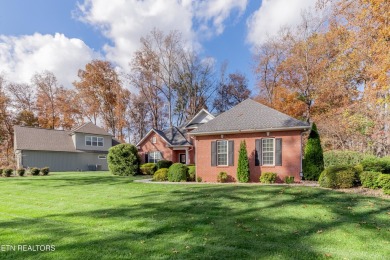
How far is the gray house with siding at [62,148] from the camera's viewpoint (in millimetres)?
26906

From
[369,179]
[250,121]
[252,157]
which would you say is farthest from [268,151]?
[369,179]

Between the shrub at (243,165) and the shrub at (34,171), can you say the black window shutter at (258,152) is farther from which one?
the shrub at (34,171)

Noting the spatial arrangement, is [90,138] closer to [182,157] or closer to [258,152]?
[182,157]

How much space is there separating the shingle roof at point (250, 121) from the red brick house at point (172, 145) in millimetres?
9352

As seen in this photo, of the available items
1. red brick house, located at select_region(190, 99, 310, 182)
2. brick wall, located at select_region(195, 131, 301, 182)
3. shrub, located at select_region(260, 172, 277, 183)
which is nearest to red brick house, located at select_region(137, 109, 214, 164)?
brick wall, located at select_region(195, 131, 301, 182)

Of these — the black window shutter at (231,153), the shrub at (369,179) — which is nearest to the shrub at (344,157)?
the shrub at (369,179)

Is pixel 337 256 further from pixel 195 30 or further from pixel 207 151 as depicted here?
pixel 195 30

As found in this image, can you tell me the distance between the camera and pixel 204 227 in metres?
5.56

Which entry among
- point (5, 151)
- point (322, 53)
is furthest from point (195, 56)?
point (5, 151)

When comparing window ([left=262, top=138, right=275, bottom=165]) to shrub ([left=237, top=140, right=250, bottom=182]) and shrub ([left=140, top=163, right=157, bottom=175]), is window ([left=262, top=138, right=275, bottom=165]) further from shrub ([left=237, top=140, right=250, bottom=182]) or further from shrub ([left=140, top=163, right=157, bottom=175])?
shrub ([left=140, top=163, right=157, bottom=175])

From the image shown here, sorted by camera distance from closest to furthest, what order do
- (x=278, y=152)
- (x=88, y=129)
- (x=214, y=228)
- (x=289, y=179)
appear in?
1. (x=214, y=228)
2. (x=289, y=179)
3. (x=278, y=152)
4. (x=88, y=129)

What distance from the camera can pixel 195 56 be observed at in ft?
118

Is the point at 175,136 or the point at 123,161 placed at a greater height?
the point at 175,136

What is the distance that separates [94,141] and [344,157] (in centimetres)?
2787
